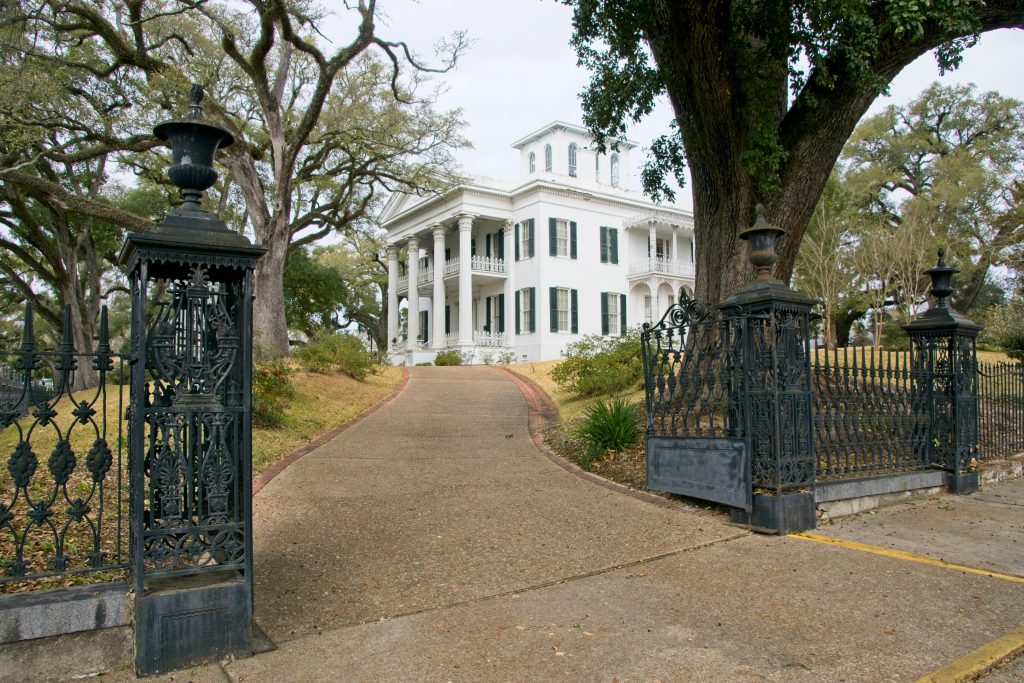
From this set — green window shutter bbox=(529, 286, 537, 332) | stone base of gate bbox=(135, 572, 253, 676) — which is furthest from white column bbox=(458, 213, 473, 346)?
stone base of gate bbox=(135, 572, 253, 676)

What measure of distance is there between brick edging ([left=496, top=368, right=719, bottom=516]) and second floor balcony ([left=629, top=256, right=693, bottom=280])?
12326mm

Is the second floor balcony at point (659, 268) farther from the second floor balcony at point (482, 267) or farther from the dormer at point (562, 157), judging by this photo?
the second floor balcony at point (482, 267)

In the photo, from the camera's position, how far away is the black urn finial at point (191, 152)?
3.99 m

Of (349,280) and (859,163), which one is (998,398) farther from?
(349,280)

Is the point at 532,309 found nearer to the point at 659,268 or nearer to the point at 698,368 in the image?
the point at 659,268

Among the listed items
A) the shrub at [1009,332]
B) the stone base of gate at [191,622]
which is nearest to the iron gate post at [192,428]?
the stone base of gate at [191,622]

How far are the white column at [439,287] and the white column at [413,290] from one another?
223 centimetres

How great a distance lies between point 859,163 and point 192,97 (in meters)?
39.5

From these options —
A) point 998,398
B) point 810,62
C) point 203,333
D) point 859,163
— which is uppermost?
point 859,163

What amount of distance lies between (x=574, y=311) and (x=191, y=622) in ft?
92.8

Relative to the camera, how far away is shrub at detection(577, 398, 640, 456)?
905cm

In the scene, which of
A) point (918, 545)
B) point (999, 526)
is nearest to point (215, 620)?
point (918, 545)

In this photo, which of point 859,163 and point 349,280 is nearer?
point 859,163

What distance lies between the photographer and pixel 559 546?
572 centimetres
